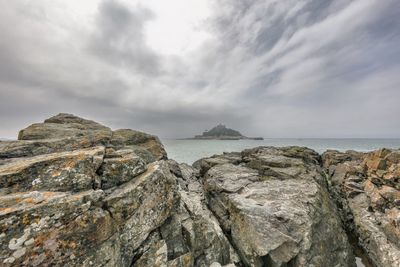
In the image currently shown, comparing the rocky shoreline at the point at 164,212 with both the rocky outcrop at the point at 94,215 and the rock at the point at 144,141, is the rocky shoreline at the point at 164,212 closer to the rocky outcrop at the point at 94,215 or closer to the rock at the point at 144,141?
the rocky outcrop at the point at 94,215

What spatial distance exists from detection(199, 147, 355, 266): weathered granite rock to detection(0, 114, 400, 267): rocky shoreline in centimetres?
6

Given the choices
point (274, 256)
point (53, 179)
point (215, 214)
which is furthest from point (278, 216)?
point (53, 179)

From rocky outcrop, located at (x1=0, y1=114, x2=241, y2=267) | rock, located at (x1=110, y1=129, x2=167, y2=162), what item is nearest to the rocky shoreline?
rocky outcrop, located at (x1=0, y1=114, x2=241, y2=267)

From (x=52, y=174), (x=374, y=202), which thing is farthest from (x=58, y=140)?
(x=374, y=202)

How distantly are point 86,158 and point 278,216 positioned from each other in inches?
423

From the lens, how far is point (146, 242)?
7723 mm

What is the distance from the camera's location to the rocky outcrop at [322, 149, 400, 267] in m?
11.1

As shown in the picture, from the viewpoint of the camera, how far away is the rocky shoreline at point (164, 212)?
19.3 feet

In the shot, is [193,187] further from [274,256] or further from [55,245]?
[55,245]

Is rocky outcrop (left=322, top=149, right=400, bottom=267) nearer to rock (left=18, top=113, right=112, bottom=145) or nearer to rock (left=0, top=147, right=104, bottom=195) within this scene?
rock (left=0, top=147, right=104, bottom=195)

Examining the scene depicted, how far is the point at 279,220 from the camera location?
10648 millimetres

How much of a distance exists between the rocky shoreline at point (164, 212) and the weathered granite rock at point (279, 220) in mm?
59

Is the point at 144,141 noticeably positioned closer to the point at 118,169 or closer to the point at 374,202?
the point at 118,169

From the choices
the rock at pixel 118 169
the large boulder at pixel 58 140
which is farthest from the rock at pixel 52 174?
the large boulder at pixel 58 140
